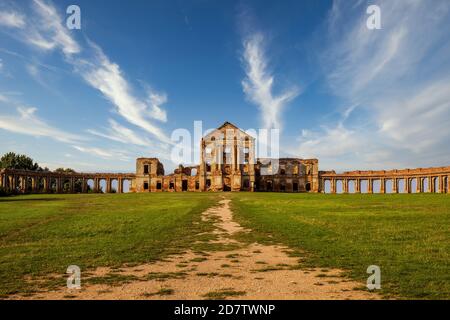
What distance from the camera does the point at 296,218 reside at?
19953mm

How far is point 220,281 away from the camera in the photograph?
26.5ft

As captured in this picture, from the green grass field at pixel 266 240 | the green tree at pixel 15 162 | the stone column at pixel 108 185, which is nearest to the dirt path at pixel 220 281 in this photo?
the green grass field at pixel 266 240

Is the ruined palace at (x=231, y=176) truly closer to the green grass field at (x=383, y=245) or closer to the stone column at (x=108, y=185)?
the stone column at (x=108, y=185)

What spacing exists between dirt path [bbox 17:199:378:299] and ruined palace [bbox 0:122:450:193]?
197 ft

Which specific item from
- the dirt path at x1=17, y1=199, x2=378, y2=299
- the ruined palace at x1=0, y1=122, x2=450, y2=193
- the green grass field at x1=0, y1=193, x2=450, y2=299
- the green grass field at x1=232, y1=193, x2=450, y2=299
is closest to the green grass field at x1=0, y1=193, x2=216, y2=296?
the green grass field at x1=0, y1=193, x2=450, y2=299

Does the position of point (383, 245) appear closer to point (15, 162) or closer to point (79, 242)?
point (79, 242)

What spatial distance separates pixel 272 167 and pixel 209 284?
244ft

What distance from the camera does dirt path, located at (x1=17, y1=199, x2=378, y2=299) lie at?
7066mm

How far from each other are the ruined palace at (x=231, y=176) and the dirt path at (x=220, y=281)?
59965 millimetres

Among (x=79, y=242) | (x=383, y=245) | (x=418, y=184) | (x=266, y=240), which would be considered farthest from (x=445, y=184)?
(x=79, y=242)

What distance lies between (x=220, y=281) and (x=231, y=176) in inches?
2505

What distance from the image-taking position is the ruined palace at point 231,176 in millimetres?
70500
